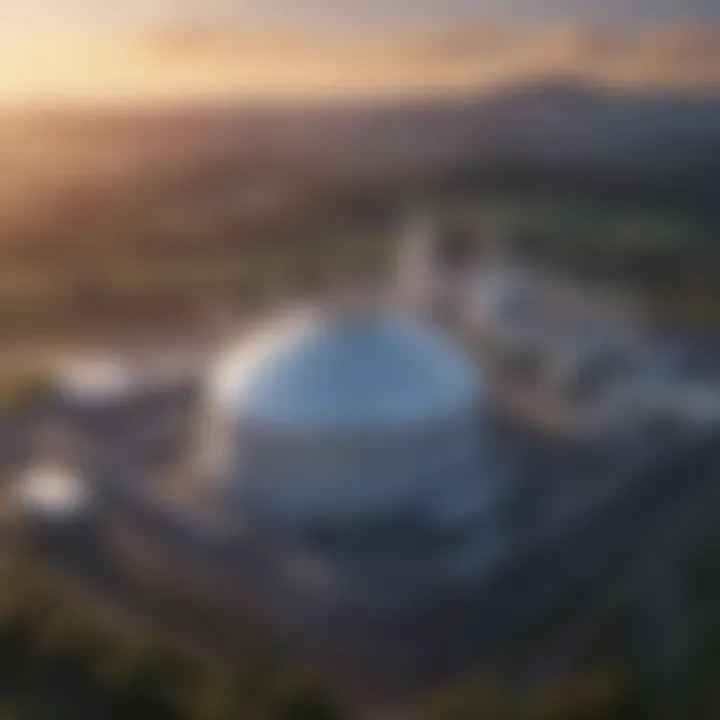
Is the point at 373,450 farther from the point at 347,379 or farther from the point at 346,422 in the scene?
the point at 347,379

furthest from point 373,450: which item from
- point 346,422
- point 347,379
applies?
point 347,379

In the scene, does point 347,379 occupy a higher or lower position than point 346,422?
higher

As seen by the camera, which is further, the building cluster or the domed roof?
the domed roof

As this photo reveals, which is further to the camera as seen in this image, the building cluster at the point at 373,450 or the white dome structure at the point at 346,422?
the white dome structure at the point at 346,422

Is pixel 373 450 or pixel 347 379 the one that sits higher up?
pixel 347 379

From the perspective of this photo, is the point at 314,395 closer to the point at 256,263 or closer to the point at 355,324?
the point at 355,324

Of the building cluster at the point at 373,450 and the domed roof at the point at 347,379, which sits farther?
the domed roof at the point at 347,379
